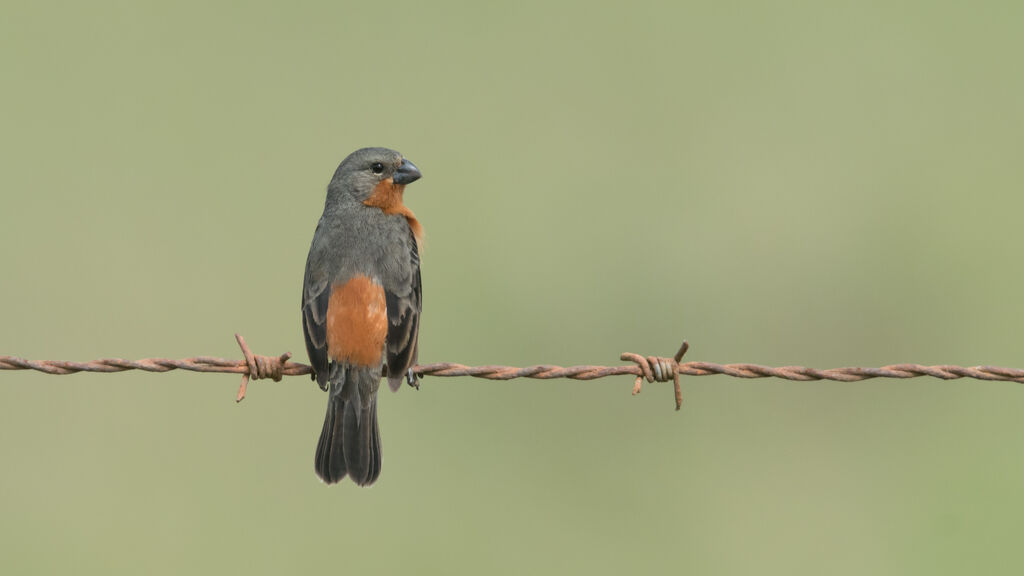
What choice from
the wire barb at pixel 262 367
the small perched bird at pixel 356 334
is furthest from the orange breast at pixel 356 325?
the wire barb at pixel 262 367

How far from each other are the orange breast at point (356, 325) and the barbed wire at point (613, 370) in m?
0.74

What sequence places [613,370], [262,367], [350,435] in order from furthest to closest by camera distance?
[350,435], [262,367], [613,370]

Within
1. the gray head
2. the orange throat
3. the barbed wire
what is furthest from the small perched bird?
the barbed wire

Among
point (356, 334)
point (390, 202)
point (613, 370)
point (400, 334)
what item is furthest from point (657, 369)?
point (390, 202)

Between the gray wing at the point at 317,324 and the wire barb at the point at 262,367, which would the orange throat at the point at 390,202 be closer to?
the gray wing at the point at 317,324

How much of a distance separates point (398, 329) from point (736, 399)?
6.04m

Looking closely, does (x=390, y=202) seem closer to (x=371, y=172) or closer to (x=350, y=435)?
(x=371, y=172)

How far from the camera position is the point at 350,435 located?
6148 millimetres

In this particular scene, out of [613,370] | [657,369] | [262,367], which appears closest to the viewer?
[613,370]

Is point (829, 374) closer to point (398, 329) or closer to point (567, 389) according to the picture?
point (398, 329)

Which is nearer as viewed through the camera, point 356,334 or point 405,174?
point 356,334

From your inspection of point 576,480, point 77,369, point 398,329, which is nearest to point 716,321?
point 576,480

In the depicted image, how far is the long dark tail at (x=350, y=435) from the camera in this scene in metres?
6.09

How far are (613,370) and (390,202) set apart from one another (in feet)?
8.64
